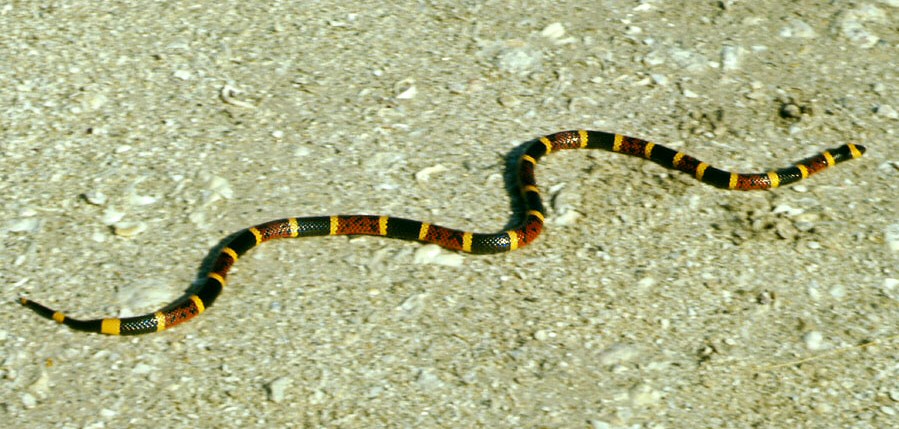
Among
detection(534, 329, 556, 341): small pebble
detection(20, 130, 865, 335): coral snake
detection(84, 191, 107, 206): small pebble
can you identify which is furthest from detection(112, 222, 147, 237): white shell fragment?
detection(534, 329, 556, 341): small pebble

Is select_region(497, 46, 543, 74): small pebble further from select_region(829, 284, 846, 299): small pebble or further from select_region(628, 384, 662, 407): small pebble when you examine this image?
select_region(628, 384, 662, 407): small pebble

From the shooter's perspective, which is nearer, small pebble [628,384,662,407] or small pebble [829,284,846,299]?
small pebble [628,384,662,407]

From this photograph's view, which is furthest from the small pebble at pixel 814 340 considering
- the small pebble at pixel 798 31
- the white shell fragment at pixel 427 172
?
the small pebble at pixel 798 31

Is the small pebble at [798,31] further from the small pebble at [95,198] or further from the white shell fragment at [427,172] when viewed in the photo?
the small pebble at [95,198]

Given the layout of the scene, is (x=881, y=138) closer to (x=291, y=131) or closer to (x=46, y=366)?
(x=291, y=131)

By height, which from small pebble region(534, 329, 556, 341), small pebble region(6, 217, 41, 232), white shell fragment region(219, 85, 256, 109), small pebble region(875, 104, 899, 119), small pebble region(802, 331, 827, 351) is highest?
small pebble region(6, 217, 41, 232)

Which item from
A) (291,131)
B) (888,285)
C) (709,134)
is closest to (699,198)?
(709,134)

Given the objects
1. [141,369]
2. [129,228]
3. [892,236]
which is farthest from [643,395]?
[129,228]
